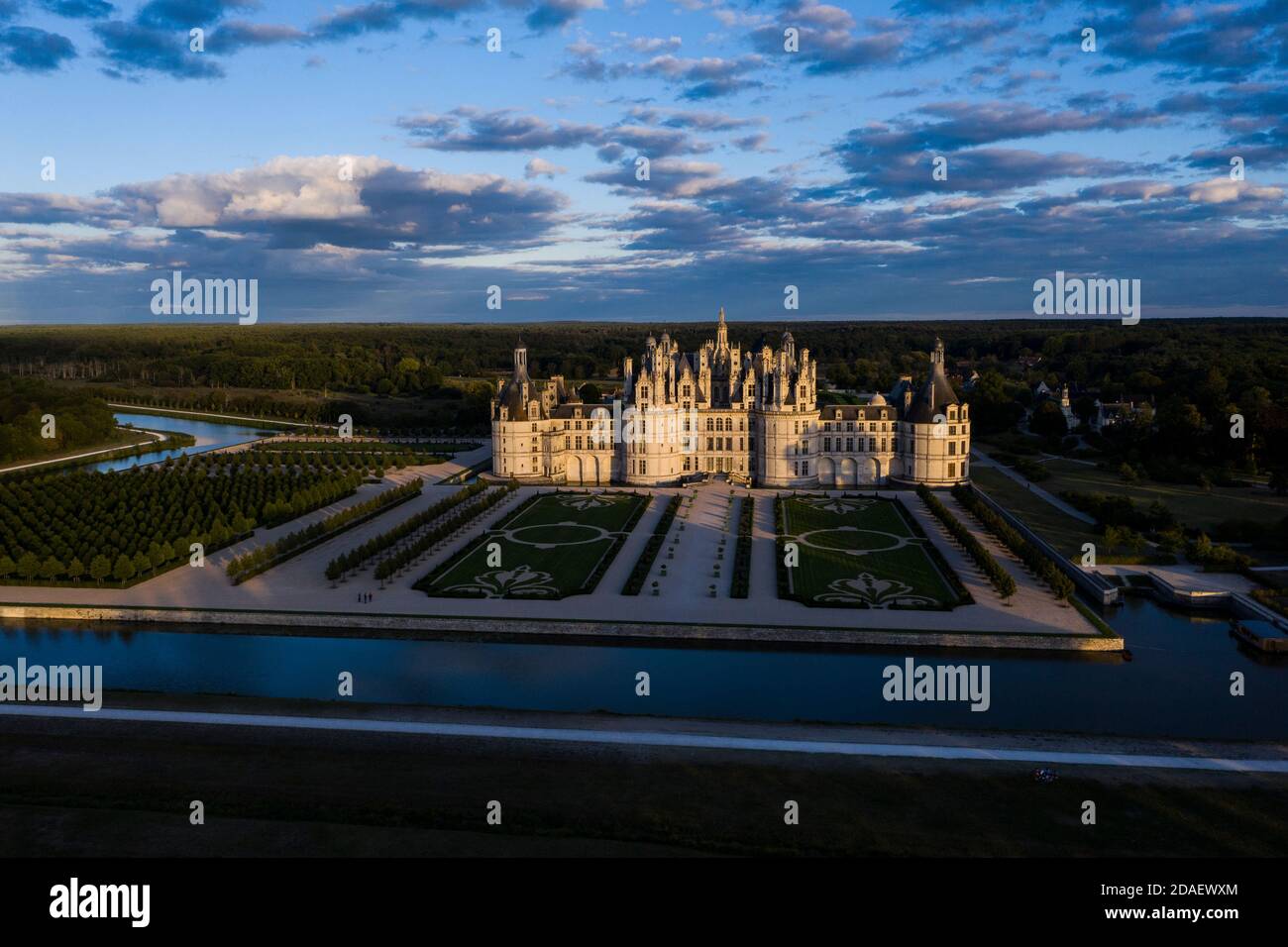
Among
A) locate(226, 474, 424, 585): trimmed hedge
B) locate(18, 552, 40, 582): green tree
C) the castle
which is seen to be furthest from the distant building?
locate(18, 552, 40, 582): green tree

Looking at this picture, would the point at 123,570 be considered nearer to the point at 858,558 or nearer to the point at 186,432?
the point at 858,558

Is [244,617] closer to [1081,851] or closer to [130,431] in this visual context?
[1081,851]

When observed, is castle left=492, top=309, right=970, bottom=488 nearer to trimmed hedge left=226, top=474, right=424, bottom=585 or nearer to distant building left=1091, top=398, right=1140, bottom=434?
trimmed hedge left=226, top=474, right=424, bottom=585

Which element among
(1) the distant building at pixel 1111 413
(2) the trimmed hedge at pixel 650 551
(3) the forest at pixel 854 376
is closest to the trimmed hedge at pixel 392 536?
(2) the trimmed hedge at pixel 650 551

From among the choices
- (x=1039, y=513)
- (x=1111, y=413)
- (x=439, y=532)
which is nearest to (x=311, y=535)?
(x=439, y=532)

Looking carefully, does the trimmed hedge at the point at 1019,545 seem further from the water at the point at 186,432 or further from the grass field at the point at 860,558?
the water at the point at 186,432

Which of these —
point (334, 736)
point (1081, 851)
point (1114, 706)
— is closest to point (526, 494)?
point (334, 736)
